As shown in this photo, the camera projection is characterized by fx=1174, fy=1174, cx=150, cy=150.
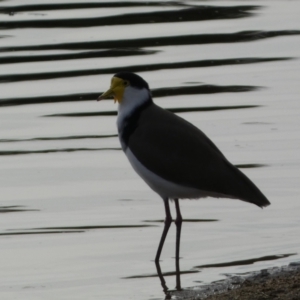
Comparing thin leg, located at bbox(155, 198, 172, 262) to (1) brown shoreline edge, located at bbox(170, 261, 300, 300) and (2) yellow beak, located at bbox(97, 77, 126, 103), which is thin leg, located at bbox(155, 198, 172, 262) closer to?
(1) brown shoreline edge, located at bbox(170, 261, 300, 300)

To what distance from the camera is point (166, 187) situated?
8422 millimetres

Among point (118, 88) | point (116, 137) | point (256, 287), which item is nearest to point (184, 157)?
point (118, 88)

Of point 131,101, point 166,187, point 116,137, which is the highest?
point 131,101

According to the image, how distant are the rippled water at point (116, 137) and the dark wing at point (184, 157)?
0.58 m

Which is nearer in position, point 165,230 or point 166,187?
point 166,187

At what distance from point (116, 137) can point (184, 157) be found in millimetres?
3190

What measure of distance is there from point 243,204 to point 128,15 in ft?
23.3


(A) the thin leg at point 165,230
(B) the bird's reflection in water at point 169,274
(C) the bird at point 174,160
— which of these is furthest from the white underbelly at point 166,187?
(B) the bird's reflection in water at point 169,274

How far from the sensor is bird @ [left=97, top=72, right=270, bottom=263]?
823cm

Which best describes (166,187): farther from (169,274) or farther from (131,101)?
(131,101)

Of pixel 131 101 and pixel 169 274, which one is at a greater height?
pixel 131 101

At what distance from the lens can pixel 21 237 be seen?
890 cm

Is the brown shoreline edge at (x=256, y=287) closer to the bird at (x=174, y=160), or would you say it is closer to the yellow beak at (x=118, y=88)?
the bird at (x=174, y=160)

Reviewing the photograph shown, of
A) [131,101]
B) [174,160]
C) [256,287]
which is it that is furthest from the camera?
[131,101]
